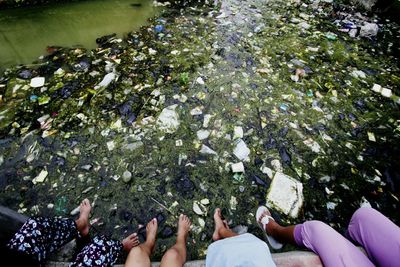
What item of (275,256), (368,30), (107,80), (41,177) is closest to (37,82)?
(107,80)

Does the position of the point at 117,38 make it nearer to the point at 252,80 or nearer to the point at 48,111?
the point at 48,111

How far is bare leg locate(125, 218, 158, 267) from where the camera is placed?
1.56 metres

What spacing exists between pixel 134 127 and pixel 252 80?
1.51m

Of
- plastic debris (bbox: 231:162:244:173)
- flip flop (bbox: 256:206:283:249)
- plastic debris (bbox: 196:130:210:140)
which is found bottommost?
flip flop (bbox: 256:206:283:249)

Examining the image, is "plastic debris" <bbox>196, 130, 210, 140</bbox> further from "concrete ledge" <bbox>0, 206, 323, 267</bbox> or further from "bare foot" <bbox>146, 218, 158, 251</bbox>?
"concrete ledge" <bbox>0, 206, 323, 267</bbox>

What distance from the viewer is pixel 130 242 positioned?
183 centimetres

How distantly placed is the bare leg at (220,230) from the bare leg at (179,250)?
0.65 ft

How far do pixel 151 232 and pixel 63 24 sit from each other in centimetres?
347

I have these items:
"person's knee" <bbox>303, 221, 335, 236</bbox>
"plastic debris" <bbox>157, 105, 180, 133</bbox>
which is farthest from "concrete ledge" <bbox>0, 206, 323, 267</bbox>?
"plastic debris" <bbox>157, 105, 180, 133</bbox>

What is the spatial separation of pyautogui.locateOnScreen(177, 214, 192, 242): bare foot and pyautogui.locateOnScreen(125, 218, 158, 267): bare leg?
0.17 m

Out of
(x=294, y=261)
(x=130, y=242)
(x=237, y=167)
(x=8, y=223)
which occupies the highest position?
(x=8, y=223)

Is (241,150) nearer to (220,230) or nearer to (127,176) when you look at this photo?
(220,230)

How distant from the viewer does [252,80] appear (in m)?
3.17

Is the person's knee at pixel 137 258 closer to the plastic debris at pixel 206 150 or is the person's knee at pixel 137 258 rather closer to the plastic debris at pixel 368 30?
the plastic debris at pixel 206 150
